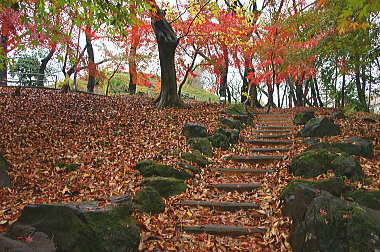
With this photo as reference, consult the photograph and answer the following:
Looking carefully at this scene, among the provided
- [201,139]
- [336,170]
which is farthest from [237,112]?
[336,170]

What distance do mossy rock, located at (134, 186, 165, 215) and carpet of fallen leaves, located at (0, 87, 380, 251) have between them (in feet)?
0.54

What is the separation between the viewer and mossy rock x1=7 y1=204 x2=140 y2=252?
314cm

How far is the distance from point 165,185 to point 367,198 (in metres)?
3.55

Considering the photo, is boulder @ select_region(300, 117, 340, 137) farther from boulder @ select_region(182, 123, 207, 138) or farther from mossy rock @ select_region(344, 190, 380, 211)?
mossy rock @ select_region(344, 190, 380, 211)

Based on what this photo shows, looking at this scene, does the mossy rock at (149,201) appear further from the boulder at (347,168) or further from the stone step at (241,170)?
the boulder at (347,168)

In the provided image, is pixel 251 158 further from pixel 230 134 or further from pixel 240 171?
pixel 230 134

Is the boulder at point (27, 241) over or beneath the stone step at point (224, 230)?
over

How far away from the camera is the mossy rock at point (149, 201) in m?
4.88

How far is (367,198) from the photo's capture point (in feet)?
13.7

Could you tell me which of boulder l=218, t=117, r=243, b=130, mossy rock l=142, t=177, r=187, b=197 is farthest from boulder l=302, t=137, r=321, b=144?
mossy rock l=142, t=177, r=187, b=197

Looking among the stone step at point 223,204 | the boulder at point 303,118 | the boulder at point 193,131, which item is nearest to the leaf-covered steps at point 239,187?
the stone step at point 223,204

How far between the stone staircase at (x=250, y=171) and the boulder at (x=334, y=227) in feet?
2.70

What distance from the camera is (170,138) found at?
880cm

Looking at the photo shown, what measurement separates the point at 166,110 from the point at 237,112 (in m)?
3.28
